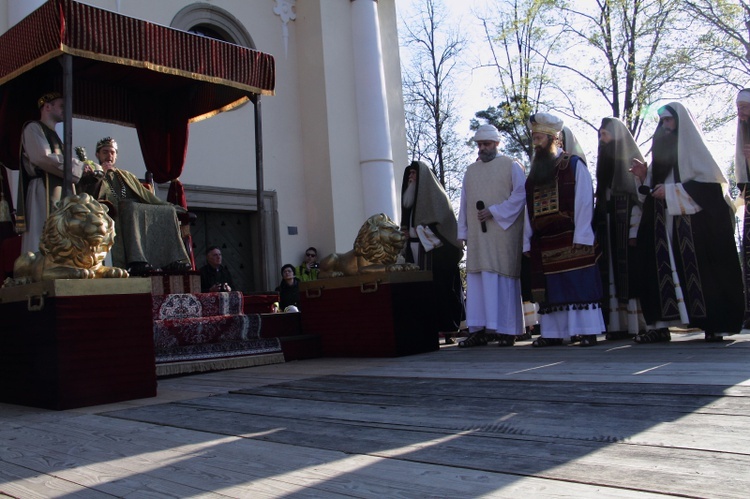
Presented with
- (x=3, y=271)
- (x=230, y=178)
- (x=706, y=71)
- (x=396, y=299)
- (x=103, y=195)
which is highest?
(x=706, y=71)

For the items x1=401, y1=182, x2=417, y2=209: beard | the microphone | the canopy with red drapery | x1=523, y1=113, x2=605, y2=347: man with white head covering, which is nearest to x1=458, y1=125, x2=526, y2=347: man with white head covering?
the microphone

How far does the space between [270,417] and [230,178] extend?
822 centimetres

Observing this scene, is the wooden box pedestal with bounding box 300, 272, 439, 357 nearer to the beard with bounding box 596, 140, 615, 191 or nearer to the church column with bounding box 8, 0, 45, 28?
the beard with bounding box 596, 140, 615, 191

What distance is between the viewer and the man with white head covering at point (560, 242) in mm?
5422

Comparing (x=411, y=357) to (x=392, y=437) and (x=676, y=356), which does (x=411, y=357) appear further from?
(x=392, y=437)

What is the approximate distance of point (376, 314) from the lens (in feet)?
18.0

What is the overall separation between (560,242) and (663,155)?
3.37ft

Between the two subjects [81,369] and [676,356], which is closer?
[81,369]

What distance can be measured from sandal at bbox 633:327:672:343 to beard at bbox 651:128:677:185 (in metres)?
1.15

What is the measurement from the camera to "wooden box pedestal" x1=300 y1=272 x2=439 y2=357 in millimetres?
5418

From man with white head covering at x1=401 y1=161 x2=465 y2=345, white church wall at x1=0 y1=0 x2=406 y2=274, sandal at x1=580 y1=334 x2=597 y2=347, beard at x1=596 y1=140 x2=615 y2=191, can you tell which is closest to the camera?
sandal at x1=580 y1=334 x2=597 y2=347

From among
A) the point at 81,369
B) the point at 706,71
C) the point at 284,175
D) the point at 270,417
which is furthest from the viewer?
the point at 706,71

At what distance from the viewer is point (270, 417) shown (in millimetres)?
2949

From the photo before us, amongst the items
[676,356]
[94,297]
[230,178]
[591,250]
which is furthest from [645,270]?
[230,178]
